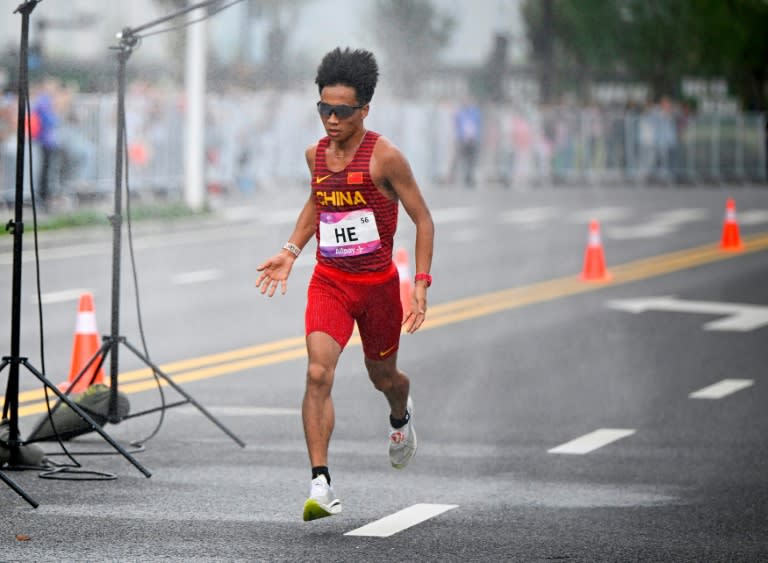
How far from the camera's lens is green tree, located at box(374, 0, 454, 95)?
1804 inches

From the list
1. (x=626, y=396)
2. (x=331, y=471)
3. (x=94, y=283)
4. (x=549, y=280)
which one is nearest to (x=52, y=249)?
(x=94, y=283)

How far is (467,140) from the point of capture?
3722 cm

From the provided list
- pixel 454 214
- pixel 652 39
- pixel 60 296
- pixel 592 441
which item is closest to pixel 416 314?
pixel 592 441

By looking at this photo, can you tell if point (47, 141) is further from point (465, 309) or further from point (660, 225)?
point (465, 309)

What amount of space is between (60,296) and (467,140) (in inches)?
813

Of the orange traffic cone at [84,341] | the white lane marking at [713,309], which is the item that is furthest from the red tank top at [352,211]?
the white lane marking at [713,309]

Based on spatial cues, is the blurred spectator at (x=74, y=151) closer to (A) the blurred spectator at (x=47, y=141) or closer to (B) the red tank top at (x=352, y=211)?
(A) the blurred spectator at (x=47, y=141)

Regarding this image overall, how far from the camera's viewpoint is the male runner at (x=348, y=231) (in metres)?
7.77

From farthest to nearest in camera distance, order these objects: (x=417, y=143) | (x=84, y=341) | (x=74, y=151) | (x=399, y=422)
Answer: (x=417, y=143) → (x=74, y=151) → (x=84, y=341) → (x=399, y=422)

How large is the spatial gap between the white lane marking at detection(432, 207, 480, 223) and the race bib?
1987 cm

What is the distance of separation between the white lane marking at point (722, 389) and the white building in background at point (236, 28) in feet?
74.3

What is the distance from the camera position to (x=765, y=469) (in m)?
9.02

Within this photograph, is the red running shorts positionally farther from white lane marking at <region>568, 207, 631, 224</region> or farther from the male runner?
white lane marking at <region>568, 207, 631, 224</region>

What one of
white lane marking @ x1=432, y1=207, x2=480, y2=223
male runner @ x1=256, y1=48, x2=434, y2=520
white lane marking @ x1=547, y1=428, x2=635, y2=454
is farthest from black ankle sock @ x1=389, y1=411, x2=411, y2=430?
white lane marking @ x1=432, y1=207, x2=480, y2=223
